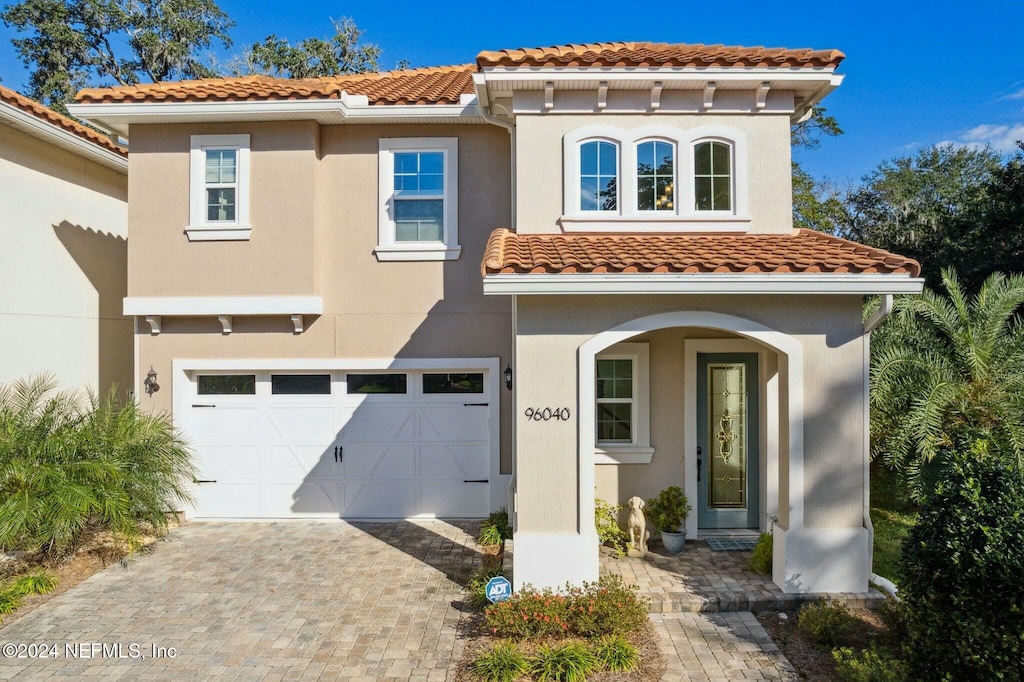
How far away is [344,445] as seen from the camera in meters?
10.6

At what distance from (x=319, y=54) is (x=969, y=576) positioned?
2504cm

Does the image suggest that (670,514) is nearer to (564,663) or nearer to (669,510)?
(669,510)

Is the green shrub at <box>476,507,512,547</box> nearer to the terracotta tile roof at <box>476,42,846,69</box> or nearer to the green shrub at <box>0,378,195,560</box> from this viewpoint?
the green shrub at <box>0,378,195,560</box>

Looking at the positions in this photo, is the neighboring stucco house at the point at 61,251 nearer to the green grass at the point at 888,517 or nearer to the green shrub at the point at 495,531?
the green shrub at the point at 495,531

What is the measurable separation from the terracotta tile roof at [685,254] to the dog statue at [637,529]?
331 centimetres

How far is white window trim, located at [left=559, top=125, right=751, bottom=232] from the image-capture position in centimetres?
892

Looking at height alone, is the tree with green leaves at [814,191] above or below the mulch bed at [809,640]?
above

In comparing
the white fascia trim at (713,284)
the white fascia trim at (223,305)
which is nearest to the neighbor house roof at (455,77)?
the white fascia trim at (223,305)

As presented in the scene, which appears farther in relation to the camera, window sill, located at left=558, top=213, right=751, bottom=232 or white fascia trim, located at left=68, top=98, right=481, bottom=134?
white fascia trim, located at left=68, top=98, right=481, bottom=134

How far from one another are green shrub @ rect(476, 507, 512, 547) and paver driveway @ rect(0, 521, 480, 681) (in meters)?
0.22

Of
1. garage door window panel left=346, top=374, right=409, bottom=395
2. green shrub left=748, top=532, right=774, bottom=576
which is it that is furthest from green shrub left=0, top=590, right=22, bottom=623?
green shrub left=748, top=532, right=774, bottom=576

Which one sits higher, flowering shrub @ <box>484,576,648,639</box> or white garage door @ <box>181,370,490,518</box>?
white garage door @ <box>181,370,490,518</box>

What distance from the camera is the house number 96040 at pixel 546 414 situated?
23.0 ft

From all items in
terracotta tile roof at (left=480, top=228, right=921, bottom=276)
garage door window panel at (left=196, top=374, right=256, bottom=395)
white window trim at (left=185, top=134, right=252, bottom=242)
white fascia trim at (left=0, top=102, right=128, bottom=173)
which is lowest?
garage door window panel at (left=196, top=374, right=256, bottom=395)
